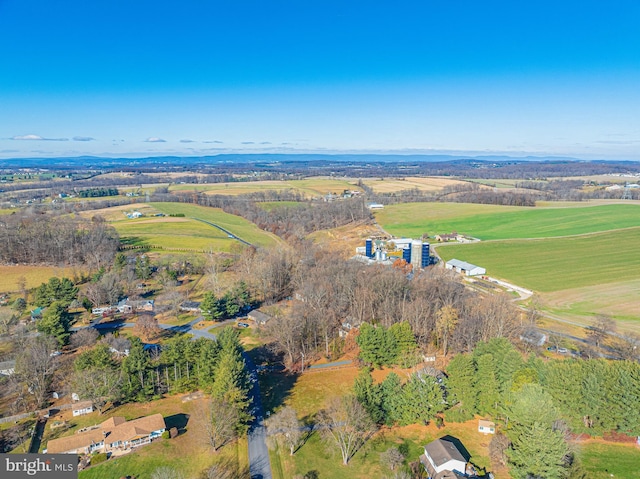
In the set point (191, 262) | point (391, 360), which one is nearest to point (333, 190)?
point (191, 262)

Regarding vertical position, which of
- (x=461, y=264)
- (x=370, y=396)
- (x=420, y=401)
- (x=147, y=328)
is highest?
(x=370, y=396)

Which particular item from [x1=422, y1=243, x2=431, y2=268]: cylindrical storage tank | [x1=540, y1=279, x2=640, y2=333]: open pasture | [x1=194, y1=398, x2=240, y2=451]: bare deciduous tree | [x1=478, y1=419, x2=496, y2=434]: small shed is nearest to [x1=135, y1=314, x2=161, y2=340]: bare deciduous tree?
[x1=194, y1=398, x2=240, y2=451]: bare deciduous tree

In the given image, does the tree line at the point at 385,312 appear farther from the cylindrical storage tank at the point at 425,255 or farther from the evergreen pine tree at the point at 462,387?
the cylindrical storage tank at the point at 425,255

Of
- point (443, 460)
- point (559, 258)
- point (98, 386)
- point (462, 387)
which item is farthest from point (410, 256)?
point (98, 386)

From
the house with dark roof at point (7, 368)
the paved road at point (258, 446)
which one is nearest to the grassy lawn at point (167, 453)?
the paved road at point (258, 446)

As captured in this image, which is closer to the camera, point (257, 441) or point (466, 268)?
point (257, 441)

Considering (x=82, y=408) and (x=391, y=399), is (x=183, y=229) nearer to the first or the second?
(x=82, y=408)
